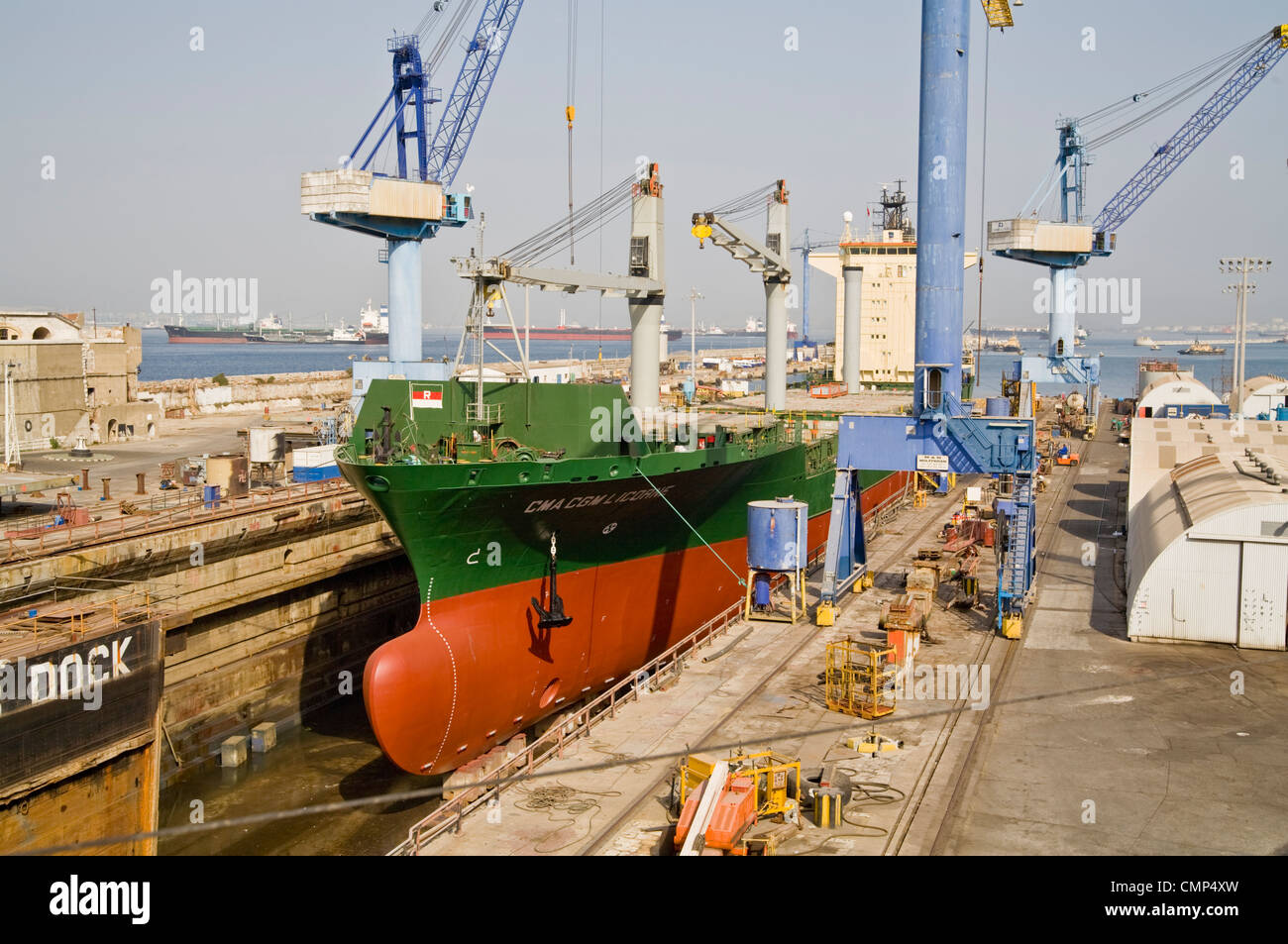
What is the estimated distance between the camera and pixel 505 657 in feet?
67.0

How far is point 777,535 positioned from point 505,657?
6509 mm

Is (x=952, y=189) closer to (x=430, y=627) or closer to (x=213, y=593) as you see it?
(x=430, y=627)

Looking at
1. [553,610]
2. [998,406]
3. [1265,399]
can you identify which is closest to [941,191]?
[553,610]

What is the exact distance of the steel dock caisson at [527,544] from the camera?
61.9 feet

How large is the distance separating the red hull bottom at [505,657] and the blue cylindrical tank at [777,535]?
3.14m

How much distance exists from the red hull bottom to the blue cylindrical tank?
3.14 m

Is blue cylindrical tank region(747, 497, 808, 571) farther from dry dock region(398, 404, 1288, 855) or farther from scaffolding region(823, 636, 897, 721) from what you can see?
scaffolding region(823, 636, 897, 721)

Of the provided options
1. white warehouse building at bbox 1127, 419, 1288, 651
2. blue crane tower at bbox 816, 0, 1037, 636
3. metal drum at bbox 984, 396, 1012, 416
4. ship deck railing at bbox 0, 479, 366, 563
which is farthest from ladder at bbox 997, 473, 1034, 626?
ship deck railing at bbox 0, 479, 366, 563

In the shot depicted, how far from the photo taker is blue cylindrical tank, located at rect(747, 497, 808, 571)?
22.0 metres

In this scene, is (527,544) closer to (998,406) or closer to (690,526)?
(690,526)

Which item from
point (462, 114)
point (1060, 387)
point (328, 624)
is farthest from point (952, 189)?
point (1060, 387)

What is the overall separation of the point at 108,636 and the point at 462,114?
37.1 metres

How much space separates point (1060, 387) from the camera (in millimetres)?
130625

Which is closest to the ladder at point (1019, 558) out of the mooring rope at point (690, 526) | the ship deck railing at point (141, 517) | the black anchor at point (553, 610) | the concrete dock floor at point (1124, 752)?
the concrete dock floor at point (1124, 752)
